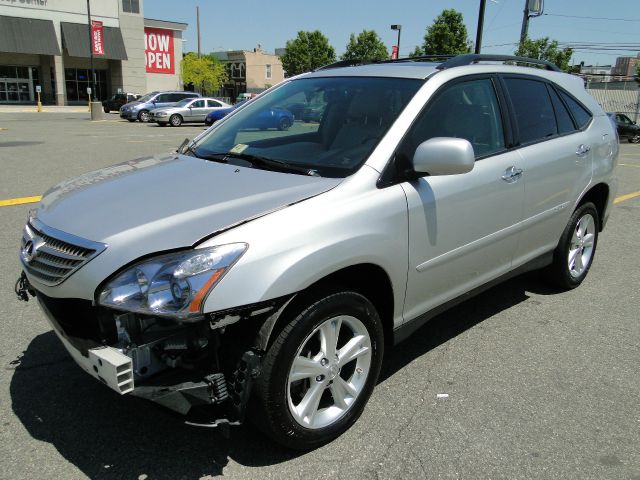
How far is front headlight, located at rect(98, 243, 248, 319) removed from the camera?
82.9 inches

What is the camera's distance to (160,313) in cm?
209

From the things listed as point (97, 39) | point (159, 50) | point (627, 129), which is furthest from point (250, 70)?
point (627, 129)

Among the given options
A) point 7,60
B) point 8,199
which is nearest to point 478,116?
point 8,199

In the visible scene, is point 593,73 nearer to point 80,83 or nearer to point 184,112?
point 80,83

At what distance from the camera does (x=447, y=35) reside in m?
40.1

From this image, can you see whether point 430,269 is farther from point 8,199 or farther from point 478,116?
point 8,199

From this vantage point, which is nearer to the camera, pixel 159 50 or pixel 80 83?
pixel 80 83

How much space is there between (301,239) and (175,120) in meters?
25.8

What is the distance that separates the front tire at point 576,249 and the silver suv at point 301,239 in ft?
1.45

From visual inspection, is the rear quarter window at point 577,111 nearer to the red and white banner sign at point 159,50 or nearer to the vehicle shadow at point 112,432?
the vehicle shadow at point 112,432

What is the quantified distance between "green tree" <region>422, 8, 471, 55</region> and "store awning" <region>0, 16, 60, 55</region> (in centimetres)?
3033

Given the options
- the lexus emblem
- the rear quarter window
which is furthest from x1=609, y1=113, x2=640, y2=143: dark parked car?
the lexus emblem

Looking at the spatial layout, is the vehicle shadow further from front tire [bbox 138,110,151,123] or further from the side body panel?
front tire [bbox 138,110,151,123]

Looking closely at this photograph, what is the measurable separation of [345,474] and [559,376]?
1659 mm
